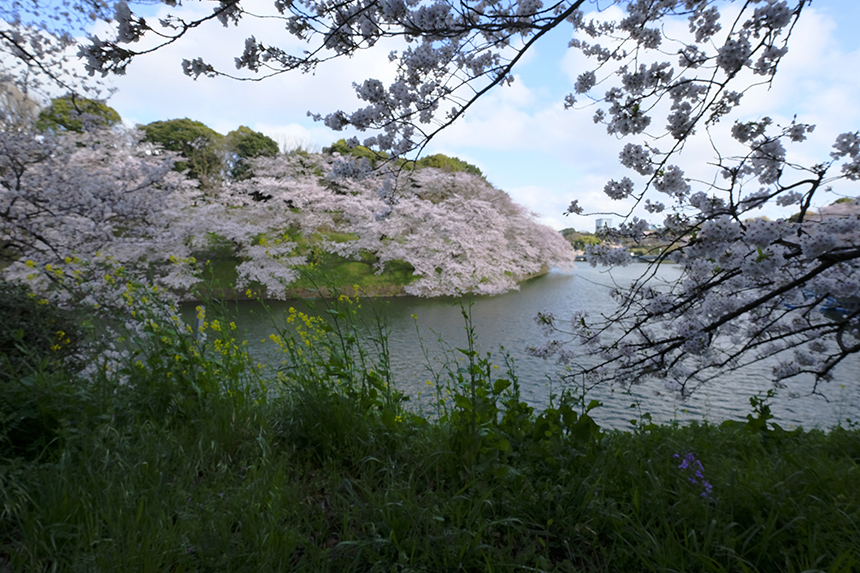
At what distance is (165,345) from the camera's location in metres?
2.74

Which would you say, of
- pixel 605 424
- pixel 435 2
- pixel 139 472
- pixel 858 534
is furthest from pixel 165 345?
pixel 605 424

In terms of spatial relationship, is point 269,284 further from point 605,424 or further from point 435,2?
point 435,2

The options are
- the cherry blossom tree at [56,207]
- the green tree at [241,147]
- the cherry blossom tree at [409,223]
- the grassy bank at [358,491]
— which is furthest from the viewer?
the green tree at [241,147]

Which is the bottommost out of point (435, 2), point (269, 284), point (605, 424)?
point (605, 424)

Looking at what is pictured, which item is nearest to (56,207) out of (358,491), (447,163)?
(358,491)

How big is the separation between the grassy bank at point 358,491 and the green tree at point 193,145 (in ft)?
80.8

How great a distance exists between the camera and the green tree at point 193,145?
921 inches

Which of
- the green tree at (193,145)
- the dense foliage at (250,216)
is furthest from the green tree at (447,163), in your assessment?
the green tree at (193,145)

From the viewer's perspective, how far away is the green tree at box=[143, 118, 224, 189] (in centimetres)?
2339

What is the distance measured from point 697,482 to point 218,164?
28.2 metres

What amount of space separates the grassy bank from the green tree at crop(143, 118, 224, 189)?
24.6 m

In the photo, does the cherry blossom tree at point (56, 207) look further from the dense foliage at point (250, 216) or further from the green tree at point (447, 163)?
the green tree at point (447, 163)

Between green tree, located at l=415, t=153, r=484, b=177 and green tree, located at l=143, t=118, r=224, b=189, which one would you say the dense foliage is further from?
green tree, located at l=415, t=153, r=484, b=177

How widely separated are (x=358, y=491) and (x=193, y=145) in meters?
27.2
